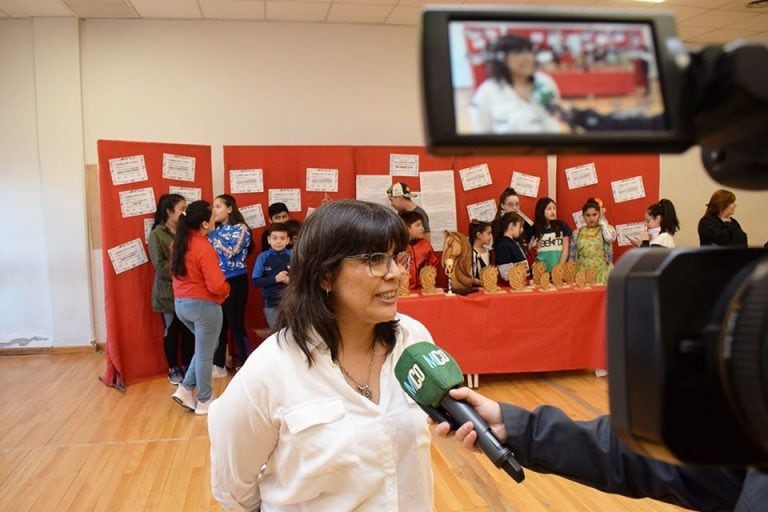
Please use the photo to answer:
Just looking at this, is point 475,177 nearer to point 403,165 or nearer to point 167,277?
point 403,165

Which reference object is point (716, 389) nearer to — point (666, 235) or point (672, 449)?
point (672, 449)

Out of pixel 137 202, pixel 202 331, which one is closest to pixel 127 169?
pixel 137 202

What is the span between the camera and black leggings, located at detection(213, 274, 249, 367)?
5.26 meters

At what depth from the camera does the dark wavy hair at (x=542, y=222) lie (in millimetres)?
5758

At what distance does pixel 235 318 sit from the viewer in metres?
5.32

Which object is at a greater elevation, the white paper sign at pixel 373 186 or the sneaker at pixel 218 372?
the white paper sign at pixel 373 186

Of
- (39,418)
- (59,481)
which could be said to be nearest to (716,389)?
(59,481)

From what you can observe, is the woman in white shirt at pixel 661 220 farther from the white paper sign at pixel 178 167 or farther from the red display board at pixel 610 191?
the white paper sign at pixel 178 167

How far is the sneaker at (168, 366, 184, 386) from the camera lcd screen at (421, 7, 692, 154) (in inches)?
196

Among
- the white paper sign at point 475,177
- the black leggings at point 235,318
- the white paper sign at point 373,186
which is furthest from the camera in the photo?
the white paper sign at point 475,177

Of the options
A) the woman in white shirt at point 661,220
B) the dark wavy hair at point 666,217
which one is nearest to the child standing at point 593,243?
the woman in white shirt at point 661,220

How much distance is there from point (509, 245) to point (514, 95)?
16.1 ft

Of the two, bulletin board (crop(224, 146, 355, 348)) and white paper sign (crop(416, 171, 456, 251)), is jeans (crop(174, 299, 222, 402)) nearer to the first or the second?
bulletin board (crop(224, 146, 355, 348))

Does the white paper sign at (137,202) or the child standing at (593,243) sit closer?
the white paper sign at (137,202)
